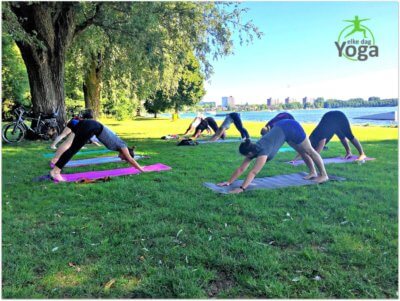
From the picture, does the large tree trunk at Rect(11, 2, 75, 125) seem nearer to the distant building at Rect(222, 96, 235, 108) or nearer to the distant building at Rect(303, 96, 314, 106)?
the distant building at Rect(222, 96, 235, 108)

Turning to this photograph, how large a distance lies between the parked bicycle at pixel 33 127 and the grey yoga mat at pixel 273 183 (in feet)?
26.2

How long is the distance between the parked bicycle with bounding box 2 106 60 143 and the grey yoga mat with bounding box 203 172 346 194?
26.2 ft

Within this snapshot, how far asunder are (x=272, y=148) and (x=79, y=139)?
3.15 meters

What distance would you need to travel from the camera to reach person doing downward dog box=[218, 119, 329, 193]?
183 inches

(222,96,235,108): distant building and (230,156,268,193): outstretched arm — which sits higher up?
(222,96,235,108): distant building

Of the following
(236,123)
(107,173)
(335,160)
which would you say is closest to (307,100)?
(236,123)

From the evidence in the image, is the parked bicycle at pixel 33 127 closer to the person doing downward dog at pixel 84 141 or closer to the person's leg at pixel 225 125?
the person's leg at pixel 225 125

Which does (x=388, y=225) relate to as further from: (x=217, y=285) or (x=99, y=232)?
(x=99, y=232)

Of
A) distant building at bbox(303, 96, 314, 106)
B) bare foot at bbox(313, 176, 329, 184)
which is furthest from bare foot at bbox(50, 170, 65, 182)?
distant building at bbox(303, 96, 314, 106)

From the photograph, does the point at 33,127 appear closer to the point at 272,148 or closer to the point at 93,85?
the point at 93,85

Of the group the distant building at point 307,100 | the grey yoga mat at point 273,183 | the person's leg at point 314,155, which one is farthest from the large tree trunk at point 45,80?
the distant building at point 307,100

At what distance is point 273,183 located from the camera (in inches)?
198

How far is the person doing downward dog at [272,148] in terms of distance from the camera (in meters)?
4.64

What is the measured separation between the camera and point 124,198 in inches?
170
